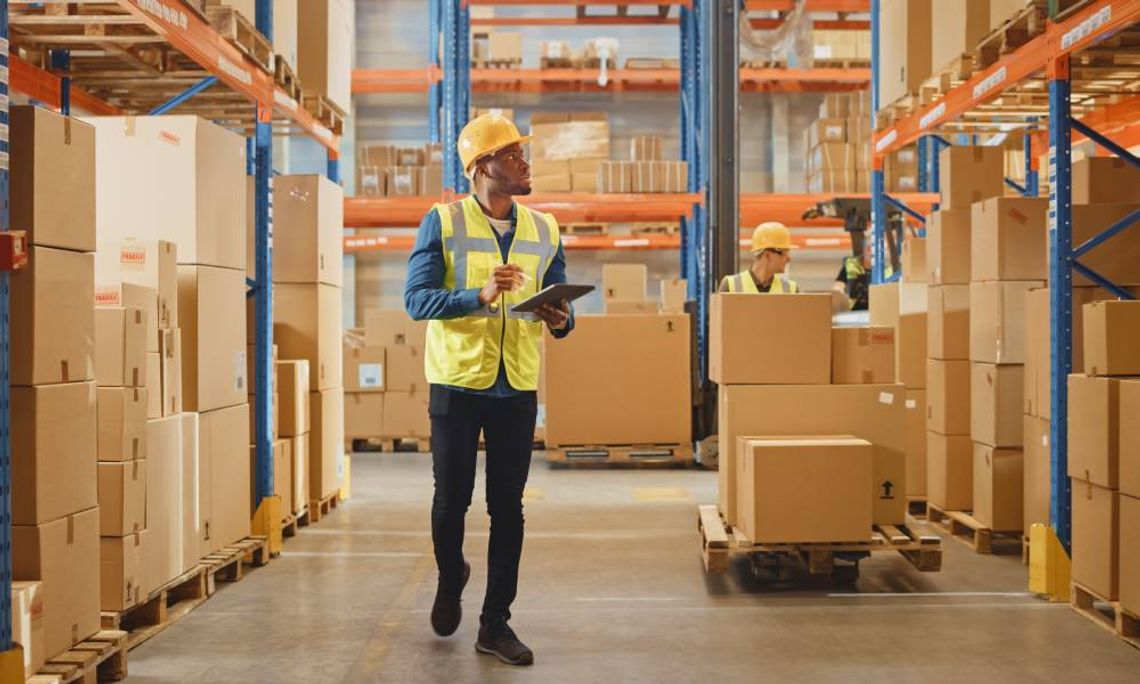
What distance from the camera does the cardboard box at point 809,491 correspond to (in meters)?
5.56

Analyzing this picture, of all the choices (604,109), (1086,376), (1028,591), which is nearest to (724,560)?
(1028,591)

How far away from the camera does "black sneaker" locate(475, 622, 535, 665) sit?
4.37 meters

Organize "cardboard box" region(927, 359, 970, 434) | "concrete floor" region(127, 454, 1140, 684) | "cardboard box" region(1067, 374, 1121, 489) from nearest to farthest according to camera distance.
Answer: "concrete floor" region(127, 454, 1140, 684), "cardboard box" region(1067, 374, 1121, 489), "cardboard box" region(927, 359, 970, 434)

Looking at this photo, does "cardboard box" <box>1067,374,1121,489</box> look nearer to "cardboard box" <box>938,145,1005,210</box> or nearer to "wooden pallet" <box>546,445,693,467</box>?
"cardboard box" <box>938,145,1005,210</box>

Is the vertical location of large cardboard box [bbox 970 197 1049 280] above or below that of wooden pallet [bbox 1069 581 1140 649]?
above

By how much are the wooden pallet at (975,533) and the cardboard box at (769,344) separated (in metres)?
1.49

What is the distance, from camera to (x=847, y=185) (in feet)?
47.9

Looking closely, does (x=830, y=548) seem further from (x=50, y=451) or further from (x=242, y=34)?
(x=242, y=34)

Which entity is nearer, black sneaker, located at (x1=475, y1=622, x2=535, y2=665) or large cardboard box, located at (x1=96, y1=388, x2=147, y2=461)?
black sneaker, located at (x1=475, y1=622, x2=535, y2=665)

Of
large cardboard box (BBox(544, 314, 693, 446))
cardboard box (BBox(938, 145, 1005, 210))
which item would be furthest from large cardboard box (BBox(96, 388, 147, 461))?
large cardboard box (BBox(544, 314, 693, 446))

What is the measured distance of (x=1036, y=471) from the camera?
6.13 metres

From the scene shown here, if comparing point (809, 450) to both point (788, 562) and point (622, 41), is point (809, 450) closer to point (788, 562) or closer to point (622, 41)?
point (788, 562)

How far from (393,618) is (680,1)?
35.4ft

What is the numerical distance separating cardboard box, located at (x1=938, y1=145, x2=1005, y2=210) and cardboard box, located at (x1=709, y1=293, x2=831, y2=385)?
197 cm
